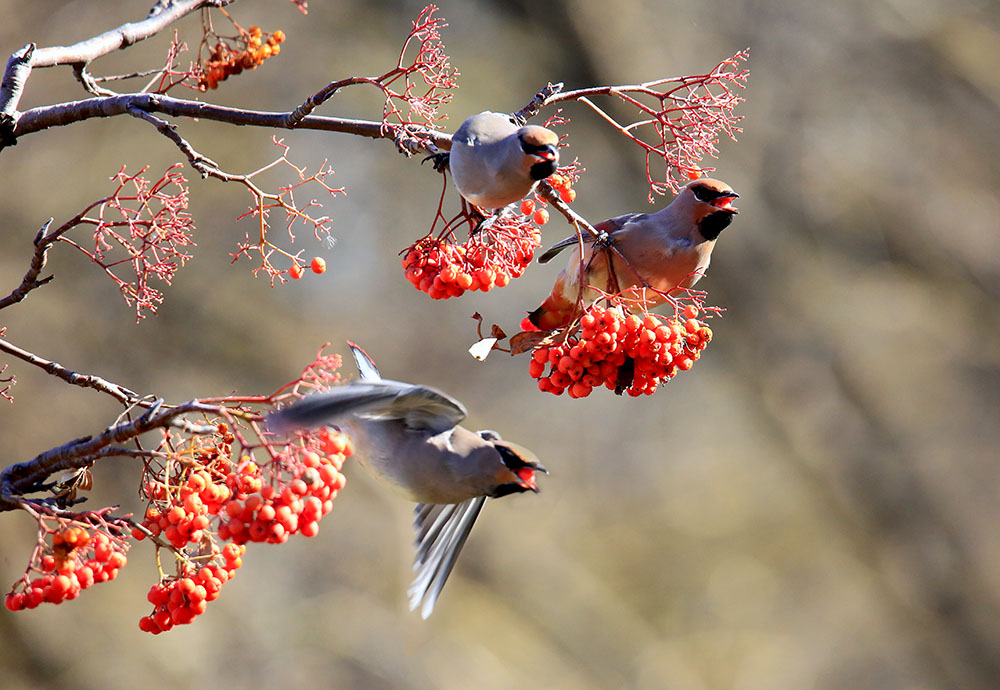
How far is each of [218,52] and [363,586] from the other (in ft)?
14.2

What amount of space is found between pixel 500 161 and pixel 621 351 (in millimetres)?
515

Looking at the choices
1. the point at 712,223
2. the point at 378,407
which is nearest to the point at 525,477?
the point at 378,407

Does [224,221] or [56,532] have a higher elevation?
[224,221]

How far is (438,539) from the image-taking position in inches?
114

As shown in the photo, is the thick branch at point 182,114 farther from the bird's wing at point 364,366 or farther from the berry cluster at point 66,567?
the berry cluster at point 66,567

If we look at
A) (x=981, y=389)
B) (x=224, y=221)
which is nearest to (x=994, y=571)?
(x=981, y=389)

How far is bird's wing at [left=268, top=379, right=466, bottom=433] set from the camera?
5.27 ft

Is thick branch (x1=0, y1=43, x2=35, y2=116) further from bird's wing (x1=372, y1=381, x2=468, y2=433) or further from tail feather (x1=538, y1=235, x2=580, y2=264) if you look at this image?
tail feather (x1=538, y1=235, x2=580, y2=264)

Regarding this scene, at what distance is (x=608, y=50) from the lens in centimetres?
757

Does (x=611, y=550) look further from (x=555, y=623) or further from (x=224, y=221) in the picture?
(x=224, y=221)

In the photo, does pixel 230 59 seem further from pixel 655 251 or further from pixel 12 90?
pixel 655 251

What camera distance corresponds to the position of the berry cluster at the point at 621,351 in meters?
2.13

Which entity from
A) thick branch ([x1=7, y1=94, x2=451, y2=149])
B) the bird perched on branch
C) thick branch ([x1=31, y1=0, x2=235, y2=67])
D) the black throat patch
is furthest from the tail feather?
thick branch ([x1=31, y1=0, x2=235, y2=67])

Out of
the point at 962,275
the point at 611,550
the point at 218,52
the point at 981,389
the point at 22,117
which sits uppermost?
the point at 962,275
